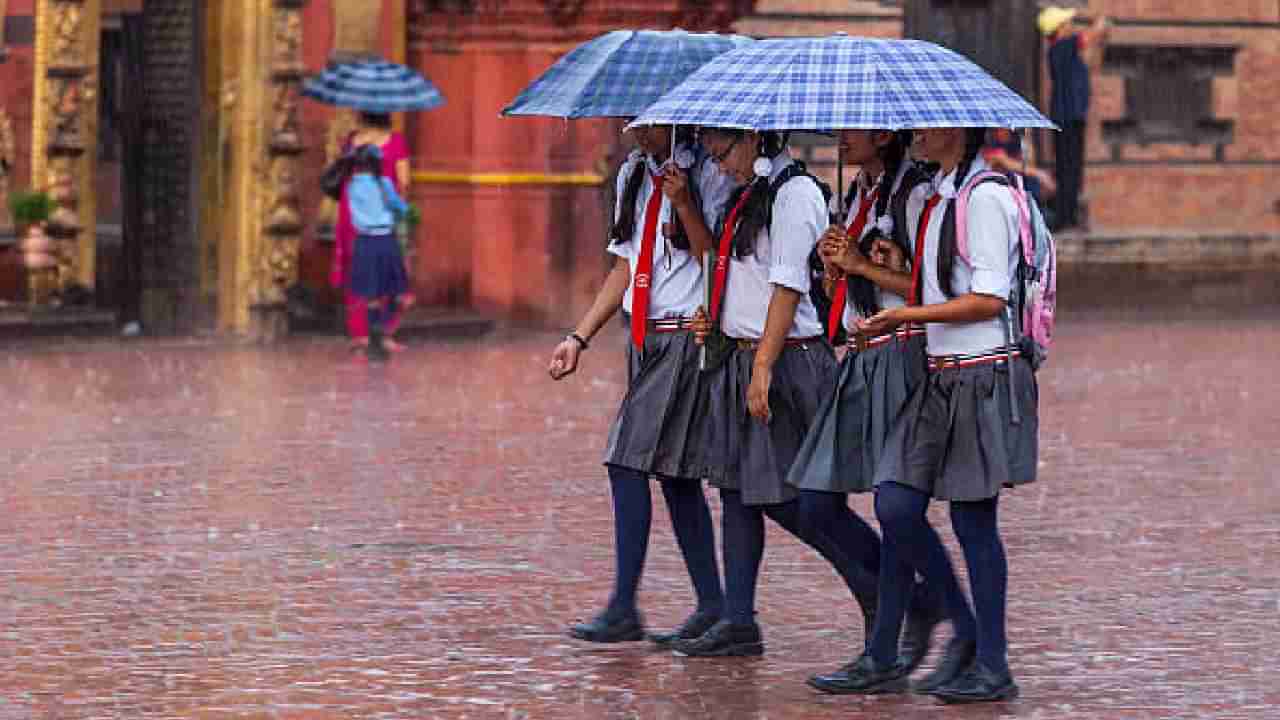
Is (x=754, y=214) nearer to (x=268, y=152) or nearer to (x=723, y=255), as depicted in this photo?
(x=723, y=255)

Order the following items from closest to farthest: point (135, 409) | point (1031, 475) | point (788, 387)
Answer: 1. point (1031, 475)
2. point (788, 387)
3. point (135, 409)

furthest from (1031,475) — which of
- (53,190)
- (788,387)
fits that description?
(53,190)

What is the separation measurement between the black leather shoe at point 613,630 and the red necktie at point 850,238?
1276 millimetres

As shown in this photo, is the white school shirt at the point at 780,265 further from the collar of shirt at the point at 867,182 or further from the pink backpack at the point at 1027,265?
Result: the pink backpack at the point at 1027,265

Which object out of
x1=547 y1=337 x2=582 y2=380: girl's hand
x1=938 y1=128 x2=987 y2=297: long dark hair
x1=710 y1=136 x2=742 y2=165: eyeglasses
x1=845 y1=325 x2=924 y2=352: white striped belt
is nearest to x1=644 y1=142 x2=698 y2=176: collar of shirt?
x1=710 y1=136 x2=742 y2=165: eyeglasses

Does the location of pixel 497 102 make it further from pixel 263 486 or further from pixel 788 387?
pixel 788 387

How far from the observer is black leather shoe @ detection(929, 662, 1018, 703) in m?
9.80

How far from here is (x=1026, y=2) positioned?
33.5 meters

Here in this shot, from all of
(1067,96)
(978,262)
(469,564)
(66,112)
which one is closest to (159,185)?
(66,112)

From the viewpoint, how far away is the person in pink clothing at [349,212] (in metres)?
24.9

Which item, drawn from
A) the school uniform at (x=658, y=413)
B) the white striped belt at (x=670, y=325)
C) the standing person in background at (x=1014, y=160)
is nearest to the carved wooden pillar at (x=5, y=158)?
the standing person in background at (x=1014, y=160)

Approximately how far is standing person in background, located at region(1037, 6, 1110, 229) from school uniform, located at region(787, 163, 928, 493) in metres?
22.7

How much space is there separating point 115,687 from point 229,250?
17.3 metres

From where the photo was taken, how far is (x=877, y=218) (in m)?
9.95
